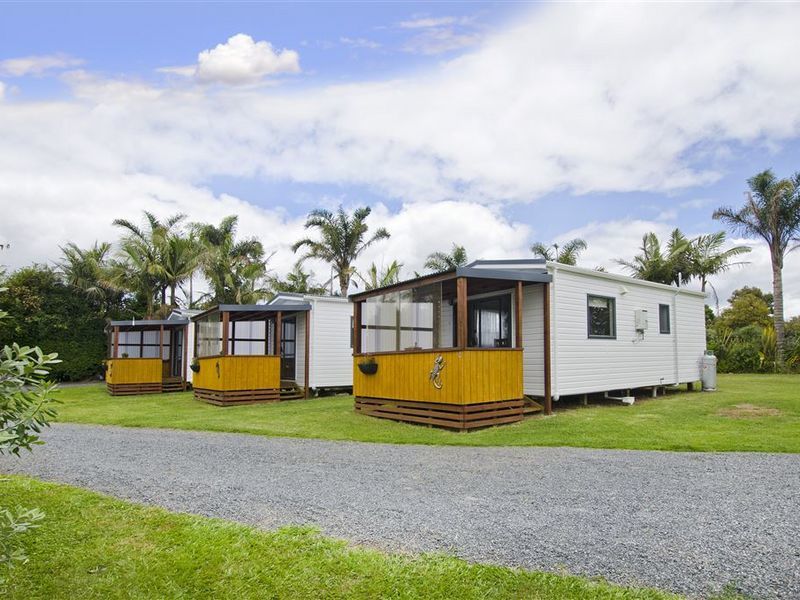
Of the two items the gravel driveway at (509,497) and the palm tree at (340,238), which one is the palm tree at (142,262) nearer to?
the palm tree at (340,238)

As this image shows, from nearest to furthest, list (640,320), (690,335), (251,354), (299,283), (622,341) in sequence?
(622,341) → (640,320) → (690,335) → (251,354) → (299,283)

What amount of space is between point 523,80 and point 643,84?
2508 millimetres

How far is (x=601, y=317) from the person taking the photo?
36.6 feet

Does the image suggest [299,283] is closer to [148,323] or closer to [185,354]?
[185,354]

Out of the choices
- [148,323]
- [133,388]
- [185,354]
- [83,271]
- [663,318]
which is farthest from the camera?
[83,271]

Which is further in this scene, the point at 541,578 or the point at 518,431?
the point at 518,431

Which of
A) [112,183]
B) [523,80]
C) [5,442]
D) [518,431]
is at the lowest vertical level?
[518,431]

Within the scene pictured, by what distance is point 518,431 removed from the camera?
8.24 metres

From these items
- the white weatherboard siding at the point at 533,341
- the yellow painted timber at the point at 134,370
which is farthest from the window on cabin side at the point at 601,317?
the yellow painted timber at the point at 134,370

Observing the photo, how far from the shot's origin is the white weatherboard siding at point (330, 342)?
14414 mm

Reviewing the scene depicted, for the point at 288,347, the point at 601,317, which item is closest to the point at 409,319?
the point at 601,317

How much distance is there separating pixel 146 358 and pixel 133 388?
0.96 meters

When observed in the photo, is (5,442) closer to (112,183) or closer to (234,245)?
(112,183)

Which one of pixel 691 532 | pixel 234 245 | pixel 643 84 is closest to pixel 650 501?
pixel 691 532
